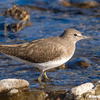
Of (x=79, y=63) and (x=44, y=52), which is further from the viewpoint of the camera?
(x=79, y=63)

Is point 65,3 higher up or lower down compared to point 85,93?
higher up

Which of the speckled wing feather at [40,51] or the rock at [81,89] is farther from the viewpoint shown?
the speckled wing feather at [40,51]

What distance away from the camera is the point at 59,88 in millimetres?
7098

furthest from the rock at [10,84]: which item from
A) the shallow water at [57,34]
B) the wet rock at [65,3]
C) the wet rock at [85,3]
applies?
the wet rock at [65,3]

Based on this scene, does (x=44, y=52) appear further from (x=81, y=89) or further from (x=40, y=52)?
(x=81, y=89)

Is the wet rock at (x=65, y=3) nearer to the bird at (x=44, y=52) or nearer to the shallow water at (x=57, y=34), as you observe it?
the shallow water at (x=57, y=34)

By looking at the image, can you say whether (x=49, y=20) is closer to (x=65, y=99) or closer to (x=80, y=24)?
(x=80, y=24)

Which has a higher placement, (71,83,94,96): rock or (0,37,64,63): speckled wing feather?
(0,37,64,63): speckled wing feather

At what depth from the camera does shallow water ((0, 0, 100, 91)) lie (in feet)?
25.7

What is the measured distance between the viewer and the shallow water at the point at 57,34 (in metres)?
7.84

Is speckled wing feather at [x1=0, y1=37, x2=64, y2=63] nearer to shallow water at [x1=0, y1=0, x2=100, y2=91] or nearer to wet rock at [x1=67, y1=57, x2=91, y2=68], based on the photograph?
shallow water at [x1=0, y1=0, x2=100, y2=91]

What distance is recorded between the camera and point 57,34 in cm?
1212

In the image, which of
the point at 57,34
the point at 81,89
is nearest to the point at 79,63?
the point at 81,89

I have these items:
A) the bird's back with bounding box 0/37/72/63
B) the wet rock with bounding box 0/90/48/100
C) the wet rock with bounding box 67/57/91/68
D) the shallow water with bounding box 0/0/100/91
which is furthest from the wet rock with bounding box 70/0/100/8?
the wet rock with bounding box 0/90/48/100
